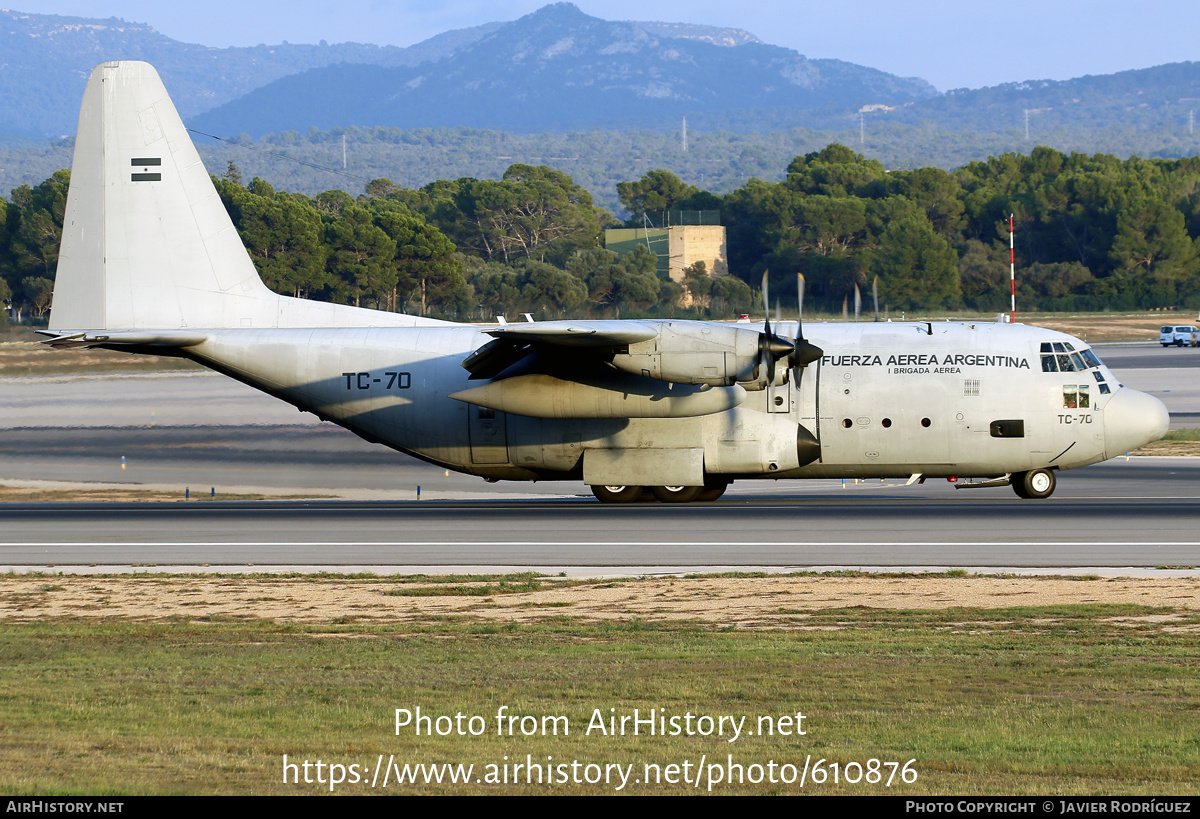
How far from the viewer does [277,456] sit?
40.0 meters

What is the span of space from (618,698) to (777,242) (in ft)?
319

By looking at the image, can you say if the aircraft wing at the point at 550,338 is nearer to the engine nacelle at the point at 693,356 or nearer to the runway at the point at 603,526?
the engine nacelle at the point at 693,356

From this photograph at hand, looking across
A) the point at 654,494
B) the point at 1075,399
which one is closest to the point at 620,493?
the point at 654,494

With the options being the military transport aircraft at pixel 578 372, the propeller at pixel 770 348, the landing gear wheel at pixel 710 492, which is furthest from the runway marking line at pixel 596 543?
the landing gear wheel at pixel 710 492

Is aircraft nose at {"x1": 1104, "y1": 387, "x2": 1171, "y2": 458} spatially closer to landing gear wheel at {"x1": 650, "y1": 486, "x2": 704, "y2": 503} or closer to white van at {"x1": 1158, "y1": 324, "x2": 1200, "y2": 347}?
landing gear wheel at {"x1": 650, "y1": 486, "x2": 704, "y2": 503}

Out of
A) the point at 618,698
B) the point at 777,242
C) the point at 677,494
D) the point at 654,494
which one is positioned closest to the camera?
the point at 618,698

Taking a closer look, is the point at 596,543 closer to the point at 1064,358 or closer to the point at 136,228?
the point at 1064,358

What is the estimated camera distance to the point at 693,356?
72.8 feet

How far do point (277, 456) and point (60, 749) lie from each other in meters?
32.3

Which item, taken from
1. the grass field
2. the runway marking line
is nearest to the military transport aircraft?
the runway marking line

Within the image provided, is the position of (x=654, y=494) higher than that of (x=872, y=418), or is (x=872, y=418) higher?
(x=872, y=418)

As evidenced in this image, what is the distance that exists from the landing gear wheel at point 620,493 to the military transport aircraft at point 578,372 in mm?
38

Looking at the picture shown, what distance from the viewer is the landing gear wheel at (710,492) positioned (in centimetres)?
2548
